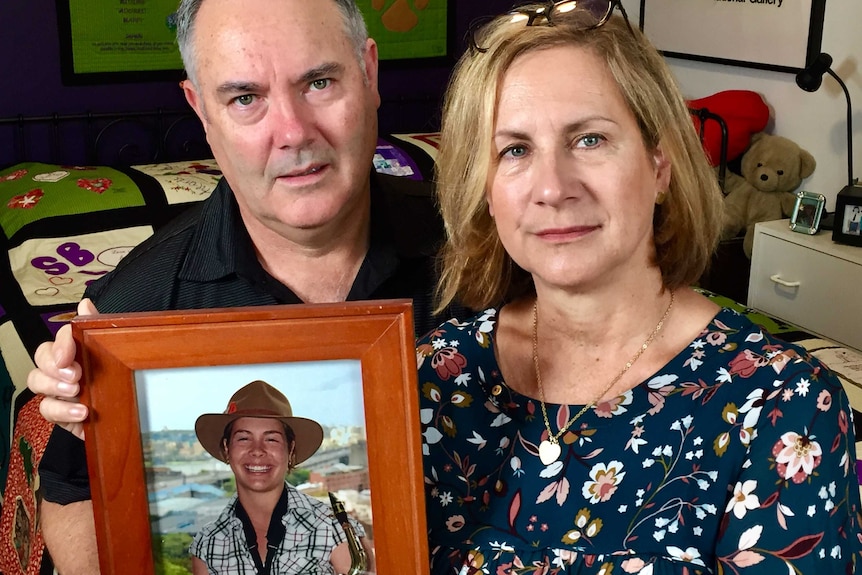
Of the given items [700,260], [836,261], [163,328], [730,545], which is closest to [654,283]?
[700,260]

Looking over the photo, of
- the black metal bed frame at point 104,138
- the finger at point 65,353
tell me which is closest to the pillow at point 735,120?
the black metal bed frame at point 104,138

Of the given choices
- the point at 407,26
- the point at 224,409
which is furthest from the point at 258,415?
the point at 407,26

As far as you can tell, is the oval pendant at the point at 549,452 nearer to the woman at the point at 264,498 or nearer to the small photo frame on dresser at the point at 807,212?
the woman at the point at 264,498

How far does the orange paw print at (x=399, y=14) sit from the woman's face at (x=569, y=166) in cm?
287

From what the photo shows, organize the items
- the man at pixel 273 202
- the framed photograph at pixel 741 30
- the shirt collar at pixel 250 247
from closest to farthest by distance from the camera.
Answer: the man at pixel 273 202, the shirt collar at pixel 250 247, the framed photograph at pixel 741 30

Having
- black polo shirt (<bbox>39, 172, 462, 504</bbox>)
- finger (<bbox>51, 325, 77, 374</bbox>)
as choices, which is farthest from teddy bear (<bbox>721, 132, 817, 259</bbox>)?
finger (<bbox>51, 325, 77, 374</bbox>)

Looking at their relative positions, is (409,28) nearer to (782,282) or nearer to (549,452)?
(782,282)

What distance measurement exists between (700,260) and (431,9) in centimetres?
299

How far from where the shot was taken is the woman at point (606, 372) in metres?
1.14

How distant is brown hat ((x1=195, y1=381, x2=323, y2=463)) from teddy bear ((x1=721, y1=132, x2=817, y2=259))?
3060 mm

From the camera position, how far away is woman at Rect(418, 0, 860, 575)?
1.14 meters

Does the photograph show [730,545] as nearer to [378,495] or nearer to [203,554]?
[378,495]

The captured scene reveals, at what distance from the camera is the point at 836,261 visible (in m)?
3.43

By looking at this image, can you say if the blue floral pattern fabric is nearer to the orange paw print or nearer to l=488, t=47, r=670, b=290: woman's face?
l=488, t=47, r=670, b=290: woman's face
